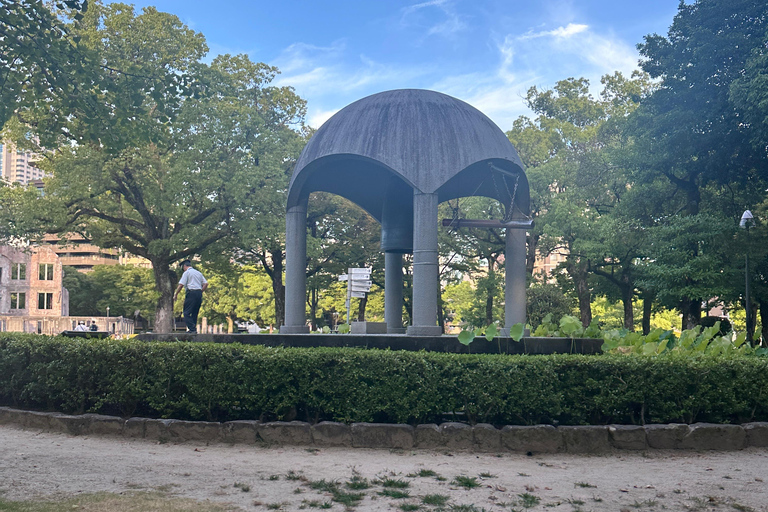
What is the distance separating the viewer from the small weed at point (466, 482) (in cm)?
659

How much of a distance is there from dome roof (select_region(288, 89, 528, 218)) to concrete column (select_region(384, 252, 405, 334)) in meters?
3.21

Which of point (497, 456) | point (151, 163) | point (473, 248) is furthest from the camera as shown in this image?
point (473, 248)

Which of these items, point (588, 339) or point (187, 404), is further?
point (588, 339)

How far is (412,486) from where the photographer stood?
6562 mm

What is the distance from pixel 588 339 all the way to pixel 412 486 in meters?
5.65

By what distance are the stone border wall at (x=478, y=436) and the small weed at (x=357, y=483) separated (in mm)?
1802

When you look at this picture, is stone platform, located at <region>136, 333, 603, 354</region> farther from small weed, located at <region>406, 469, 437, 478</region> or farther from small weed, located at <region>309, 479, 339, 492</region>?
small weed, located at <region>309, 479, 339, 492</region>

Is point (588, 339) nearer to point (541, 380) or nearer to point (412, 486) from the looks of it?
point (541, 380)

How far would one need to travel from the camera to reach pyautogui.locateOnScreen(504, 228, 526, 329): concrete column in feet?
45.4

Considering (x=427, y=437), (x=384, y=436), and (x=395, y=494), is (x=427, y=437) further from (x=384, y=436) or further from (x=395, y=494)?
(x=395, y=494)

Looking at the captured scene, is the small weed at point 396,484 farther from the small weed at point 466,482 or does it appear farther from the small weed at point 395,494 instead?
the small weed at point 466,482

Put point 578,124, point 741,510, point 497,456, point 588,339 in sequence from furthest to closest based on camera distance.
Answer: point 578,124 < point 588,339 < point 497,456 < point 741,510

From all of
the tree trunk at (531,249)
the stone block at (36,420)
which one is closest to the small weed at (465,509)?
the stone block at (36,420)

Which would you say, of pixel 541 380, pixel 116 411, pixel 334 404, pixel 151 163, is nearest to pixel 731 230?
pixel 541 380
